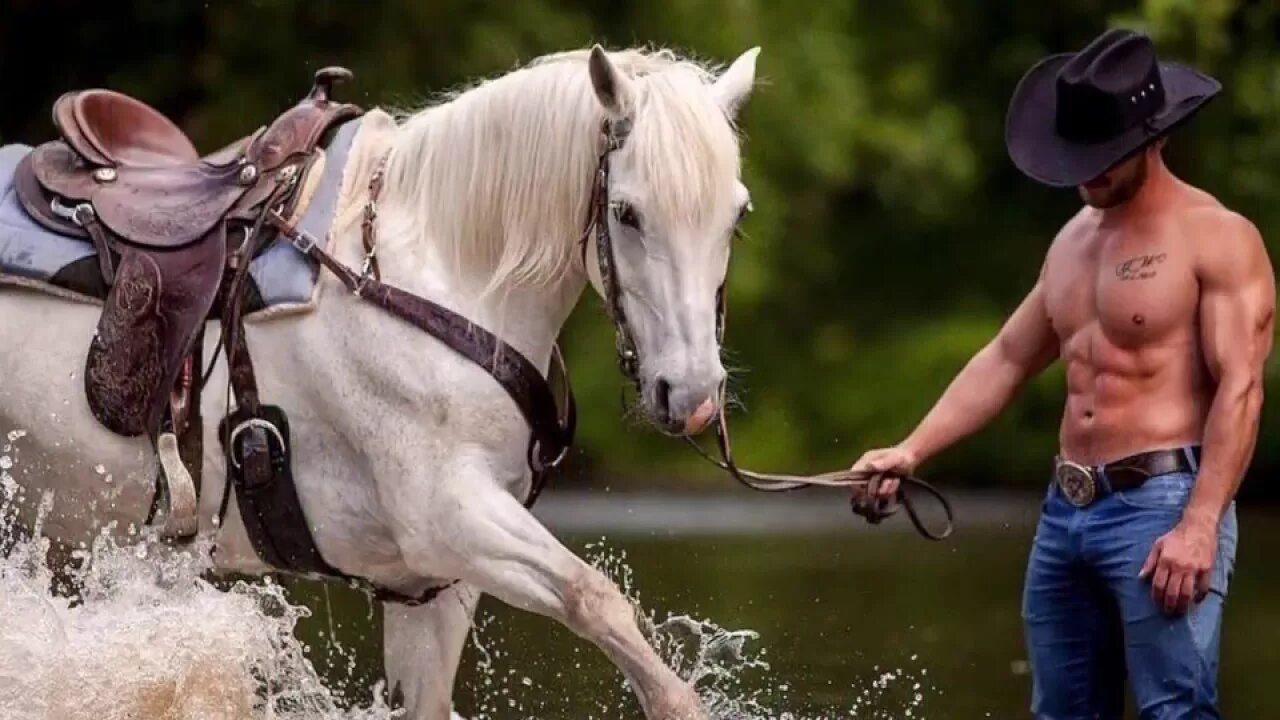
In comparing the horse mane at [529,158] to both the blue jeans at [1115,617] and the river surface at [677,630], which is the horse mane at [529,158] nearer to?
the river surface at [677,630]

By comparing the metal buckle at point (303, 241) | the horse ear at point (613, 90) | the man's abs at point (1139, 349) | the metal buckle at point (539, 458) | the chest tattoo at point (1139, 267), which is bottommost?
the metal buckle at point (539, 458)

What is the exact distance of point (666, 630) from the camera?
998 centimetres

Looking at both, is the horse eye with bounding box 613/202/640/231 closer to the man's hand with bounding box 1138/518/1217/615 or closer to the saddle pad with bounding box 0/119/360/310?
the saddle pad with bounding box 0/119/360/310

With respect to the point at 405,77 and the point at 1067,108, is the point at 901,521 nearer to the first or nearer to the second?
the point at 405,77

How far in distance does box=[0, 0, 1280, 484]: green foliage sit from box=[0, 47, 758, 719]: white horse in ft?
37.7

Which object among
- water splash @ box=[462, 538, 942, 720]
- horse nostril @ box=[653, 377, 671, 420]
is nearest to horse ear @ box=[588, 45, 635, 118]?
horse nostril @ box=[653, 377, 671, 420]

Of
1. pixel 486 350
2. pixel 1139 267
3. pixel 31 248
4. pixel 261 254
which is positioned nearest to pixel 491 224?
pixel 486 350

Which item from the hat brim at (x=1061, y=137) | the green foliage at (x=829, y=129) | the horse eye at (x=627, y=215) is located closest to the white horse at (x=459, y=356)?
the horse eye at (x=627, y=215)

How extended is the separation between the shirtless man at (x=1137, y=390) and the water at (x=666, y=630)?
3.31ft

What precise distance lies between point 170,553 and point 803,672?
3559 mm

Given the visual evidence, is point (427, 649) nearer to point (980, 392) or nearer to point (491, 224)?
point (491, 224)

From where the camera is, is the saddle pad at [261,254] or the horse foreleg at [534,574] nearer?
the horse foreleg at [534,574]

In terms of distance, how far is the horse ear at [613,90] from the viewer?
5473 mm

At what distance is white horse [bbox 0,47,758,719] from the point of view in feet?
17.7
